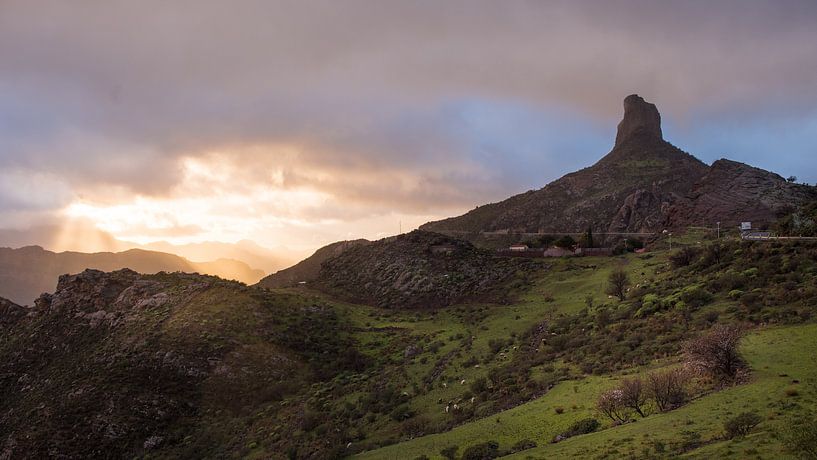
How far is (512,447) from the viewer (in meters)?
24.1

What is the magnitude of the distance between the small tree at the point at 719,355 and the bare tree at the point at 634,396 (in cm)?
335

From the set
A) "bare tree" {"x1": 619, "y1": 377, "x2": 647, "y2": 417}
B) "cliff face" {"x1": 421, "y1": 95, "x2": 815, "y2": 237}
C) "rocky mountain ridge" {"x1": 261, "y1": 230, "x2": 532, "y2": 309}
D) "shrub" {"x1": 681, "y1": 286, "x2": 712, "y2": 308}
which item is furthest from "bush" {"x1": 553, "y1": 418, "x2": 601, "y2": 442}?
"cliff face" {"x1": 421, "y1": 95, "x2": 815, "y2": 237}

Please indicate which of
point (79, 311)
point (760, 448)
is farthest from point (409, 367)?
point (79, 311)

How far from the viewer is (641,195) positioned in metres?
126

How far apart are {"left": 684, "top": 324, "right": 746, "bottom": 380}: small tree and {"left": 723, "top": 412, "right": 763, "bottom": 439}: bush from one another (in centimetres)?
599

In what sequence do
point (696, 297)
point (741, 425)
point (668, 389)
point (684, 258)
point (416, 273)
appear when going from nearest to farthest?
1. point (741, 425)
2. point (668, 389)
3. point (696, 297)
4. point (684, 258)
5. point (416, 273)

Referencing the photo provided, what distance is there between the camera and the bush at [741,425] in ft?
58.0

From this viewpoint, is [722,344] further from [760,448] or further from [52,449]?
[52,449]

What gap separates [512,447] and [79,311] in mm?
57513

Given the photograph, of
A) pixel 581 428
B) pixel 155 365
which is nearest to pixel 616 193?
pixel 155 365

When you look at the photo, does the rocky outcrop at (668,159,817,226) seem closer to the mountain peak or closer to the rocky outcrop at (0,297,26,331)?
the mountain peak

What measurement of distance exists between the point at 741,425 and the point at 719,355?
24.1 ft

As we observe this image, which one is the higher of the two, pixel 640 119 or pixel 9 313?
pixel 640 119

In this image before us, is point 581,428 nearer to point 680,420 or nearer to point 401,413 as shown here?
point 680,420
